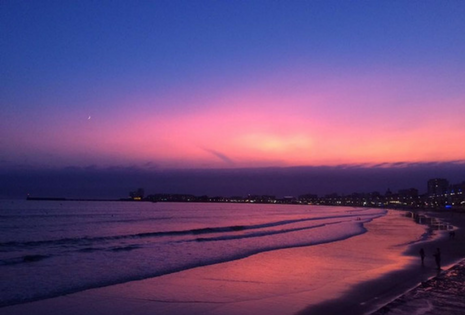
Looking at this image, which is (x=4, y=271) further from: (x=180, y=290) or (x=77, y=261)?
(x=180, y=290)

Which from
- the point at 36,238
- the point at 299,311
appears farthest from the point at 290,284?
the point at 36,238

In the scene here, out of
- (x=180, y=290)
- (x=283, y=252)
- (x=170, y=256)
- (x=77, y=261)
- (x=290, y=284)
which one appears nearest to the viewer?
(x=180, y=290)

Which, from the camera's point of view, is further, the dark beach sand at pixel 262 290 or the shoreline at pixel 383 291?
the dark beach sand at pixel 262 290

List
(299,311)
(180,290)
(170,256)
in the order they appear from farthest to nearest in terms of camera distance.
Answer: (170,256), (180,290), (299,311)

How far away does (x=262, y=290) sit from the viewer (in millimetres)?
16766

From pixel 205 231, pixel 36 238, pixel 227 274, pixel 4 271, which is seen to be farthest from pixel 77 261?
pixel 205 231

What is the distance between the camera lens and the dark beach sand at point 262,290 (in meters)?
13.8

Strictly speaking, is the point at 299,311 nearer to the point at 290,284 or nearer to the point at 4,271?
the point at 290,284

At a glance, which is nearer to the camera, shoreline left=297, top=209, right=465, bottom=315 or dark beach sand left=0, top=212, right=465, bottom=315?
shoreline left=297, top=209, right=465, bottom=315

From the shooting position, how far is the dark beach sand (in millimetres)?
13836

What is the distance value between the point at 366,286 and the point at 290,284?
3229mm

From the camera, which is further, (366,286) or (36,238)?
(36,238)

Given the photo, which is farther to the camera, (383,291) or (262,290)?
(262,290)

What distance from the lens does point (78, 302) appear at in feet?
48.4
